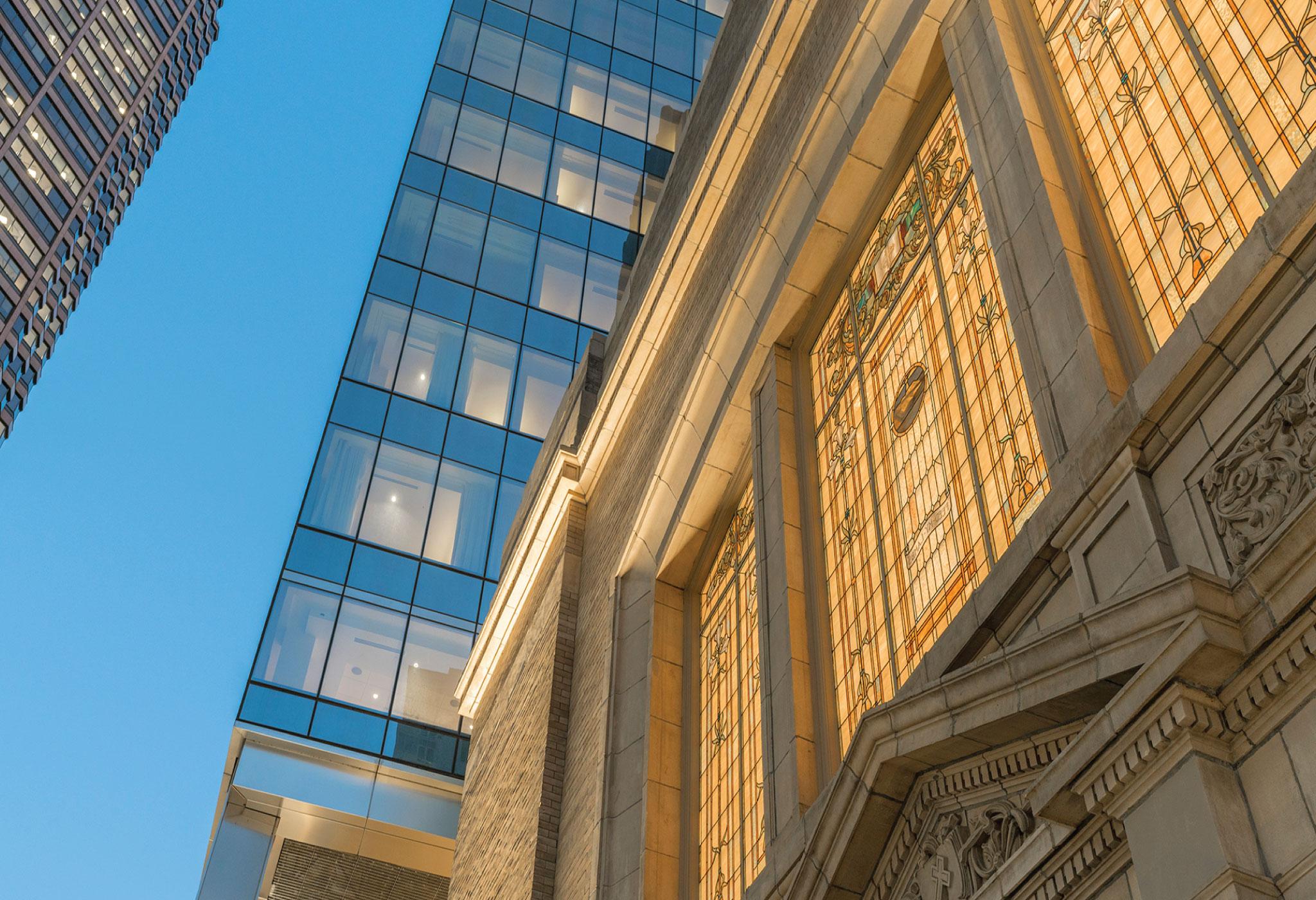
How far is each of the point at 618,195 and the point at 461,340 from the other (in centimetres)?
894

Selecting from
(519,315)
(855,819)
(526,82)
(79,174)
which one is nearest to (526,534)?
(855,819)

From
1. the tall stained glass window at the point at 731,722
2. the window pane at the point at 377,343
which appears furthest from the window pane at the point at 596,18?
the tall stained glass window at the point at 731,722

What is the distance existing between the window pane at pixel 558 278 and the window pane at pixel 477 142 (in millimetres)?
2950

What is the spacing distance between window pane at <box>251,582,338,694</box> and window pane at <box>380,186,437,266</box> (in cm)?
1140

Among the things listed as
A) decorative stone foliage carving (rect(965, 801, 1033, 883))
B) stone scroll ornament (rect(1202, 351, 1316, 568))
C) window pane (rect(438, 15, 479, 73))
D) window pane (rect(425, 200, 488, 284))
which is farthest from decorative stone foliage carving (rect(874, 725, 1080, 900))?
window pane (rect(438, 15, 479, 73))

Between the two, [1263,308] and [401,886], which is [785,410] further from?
[401,886]

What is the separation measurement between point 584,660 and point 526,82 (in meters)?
30.4

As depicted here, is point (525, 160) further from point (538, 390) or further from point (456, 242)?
point (538, 390)

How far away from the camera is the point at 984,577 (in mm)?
8508

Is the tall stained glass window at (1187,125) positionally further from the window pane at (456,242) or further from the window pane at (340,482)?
the window pane at (456,242)

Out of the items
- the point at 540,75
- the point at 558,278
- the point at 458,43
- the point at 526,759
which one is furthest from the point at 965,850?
the point at 458,43

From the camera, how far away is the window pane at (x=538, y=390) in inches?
1421

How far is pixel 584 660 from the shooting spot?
17.1 meters

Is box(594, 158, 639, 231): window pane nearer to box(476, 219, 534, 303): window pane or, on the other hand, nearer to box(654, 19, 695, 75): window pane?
box(476, 219, 534, 303): window pane
